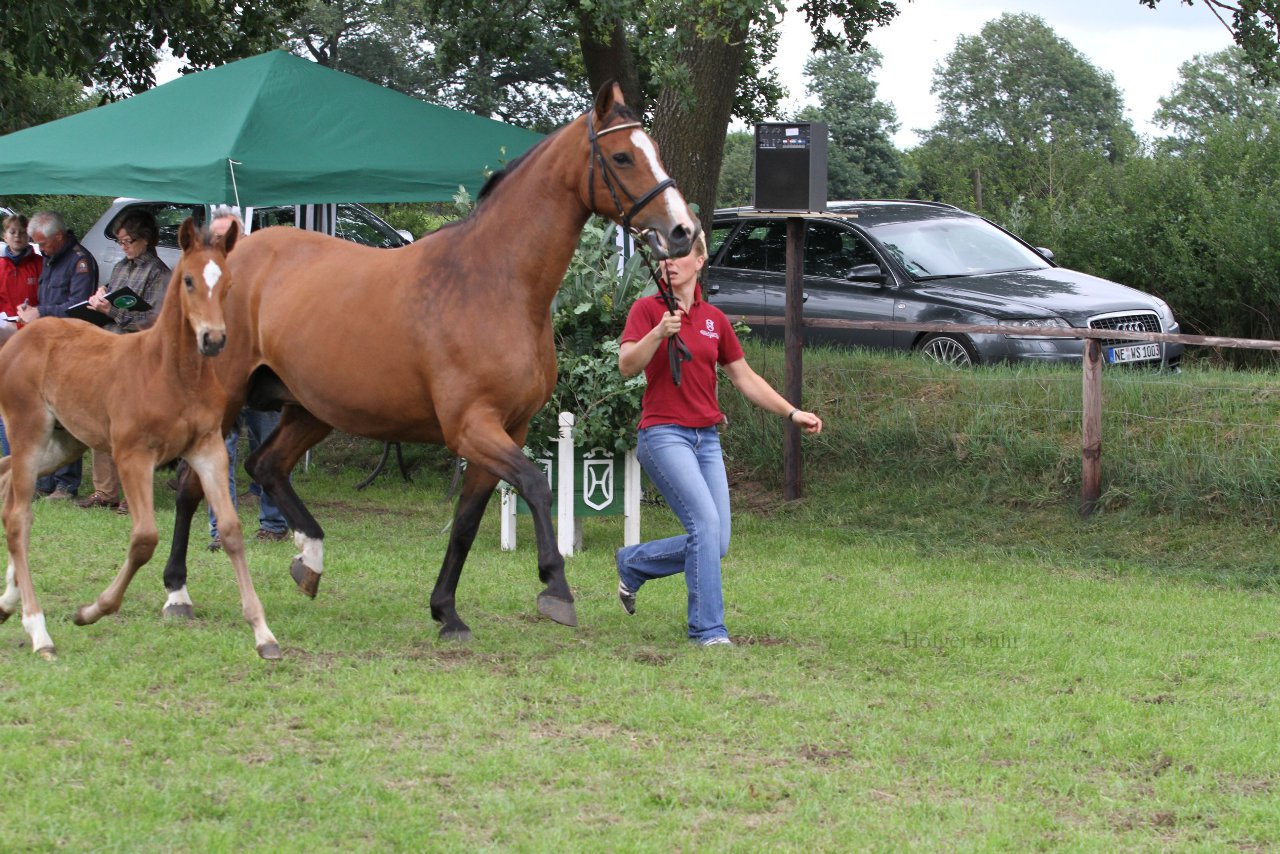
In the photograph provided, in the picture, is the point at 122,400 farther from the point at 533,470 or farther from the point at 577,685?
the point at 577,685

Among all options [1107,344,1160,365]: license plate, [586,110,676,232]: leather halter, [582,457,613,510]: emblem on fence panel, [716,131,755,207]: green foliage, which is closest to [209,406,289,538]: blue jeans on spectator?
[582,457,613,510]: emblem on fence panel

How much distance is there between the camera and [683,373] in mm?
6535

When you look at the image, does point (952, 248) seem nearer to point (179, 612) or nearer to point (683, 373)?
point (683, 373)

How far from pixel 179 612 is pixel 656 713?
8.86 feet

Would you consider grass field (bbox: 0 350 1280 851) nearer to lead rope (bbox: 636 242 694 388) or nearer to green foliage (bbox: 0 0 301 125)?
lead rope (bbox: 636 242 694 388)

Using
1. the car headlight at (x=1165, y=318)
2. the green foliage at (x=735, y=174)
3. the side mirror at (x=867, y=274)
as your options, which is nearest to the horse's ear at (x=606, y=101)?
the side mirror at (x=867, y=274)

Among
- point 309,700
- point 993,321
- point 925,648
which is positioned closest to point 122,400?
point 309,700

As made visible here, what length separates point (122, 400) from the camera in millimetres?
6152

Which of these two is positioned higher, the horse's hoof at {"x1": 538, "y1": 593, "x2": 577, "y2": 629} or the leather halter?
the leather halter

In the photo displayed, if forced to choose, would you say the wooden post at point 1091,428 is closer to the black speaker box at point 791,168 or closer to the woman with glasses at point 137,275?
the black speaker box at point 791,168

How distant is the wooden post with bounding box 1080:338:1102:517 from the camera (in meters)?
9.83

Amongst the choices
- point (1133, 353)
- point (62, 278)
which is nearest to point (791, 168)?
point (1133, 353)

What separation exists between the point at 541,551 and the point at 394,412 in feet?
3.32

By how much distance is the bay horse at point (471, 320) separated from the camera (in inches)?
240
